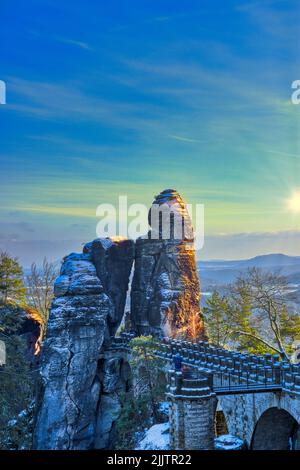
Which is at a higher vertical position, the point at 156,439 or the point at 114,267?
the point at 114,267

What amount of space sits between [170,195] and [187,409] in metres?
32.8

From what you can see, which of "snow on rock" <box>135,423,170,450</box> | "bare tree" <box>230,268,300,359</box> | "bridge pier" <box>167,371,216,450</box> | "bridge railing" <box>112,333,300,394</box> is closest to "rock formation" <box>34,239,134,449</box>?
"bridge railing" <box>112,333,300,394</box>

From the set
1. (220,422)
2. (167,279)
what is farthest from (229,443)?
(167,279)

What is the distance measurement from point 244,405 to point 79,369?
20481mm

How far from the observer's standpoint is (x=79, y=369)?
2100 inches

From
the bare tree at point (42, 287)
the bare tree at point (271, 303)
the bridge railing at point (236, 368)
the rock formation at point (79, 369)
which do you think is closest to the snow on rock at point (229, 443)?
the bridge railing at point (236, 368)

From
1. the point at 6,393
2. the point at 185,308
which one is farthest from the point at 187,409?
the point at 185,308

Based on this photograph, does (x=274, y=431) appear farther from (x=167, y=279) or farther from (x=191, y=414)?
(x=167, y=279)

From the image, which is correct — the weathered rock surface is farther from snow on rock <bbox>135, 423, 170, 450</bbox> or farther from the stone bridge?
the stone bridge

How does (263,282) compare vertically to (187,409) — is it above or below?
above

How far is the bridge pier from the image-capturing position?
34219 millimetres

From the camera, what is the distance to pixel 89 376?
5388cm
